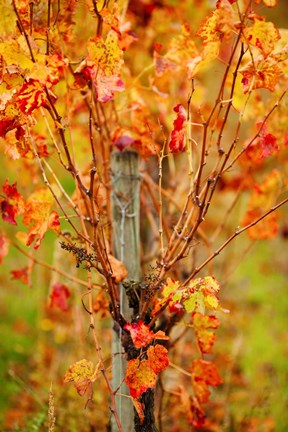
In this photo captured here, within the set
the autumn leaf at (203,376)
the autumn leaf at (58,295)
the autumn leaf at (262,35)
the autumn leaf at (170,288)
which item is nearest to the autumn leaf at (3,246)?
the autumn leaf at (58,295)

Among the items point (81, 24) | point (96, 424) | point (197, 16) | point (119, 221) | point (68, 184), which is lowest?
point (96, 424)

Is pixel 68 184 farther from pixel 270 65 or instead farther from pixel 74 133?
pixel 270 65

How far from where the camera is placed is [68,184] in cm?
578

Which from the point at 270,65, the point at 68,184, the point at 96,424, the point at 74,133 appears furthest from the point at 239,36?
the point at 68,184

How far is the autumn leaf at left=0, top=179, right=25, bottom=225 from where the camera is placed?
4.64 ft

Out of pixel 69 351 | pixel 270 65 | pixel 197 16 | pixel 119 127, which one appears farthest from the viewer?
pixel 69 351

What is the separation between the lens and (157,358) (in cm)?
125

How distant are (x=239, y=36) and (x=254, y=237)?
0.90 m

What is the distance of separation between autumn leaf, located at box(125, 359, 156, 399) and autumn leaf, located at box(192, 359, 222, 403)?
38 cm

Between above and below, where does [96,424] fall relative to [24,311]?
below

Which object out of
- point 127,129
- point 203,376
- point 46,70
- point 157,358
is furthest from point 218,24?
point 203,376

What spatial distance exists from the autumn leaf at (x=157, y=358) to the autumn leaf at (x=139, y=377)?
0.04 ft

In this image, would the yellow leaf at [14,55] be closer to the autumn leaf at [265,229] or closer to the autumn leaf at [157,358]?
the autumn leaf at [157,358]

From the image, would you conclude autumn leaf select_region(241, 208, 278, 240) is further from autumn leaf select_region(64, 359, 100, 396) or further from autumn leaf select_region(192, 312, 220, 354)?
autumn leaf select_region(64, 359, 100, 396)
